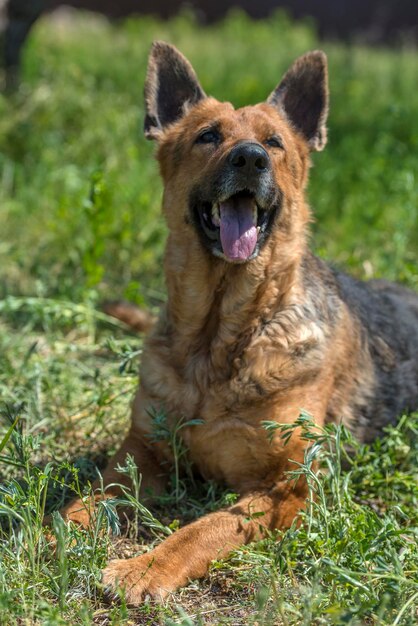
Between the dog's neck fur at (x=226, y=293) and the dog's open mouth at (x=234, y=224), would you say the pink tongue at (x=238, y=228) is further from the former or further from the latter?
the dog's neck fur at (x=226, y=293)

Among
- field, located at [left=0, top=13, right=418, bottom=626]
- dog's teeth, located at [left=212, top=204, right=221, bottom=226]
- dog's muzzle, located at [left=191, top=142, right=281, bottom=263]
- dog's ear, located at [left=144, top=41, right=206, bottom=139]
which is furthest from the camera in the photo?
dog's ear, located at [left=144, top=41, right=206, bottom=139]

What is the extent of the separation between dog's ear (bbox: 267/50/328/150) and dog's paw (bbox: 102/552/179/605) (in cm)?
250

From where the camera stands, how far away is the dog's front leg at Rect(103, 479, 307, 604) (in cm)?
341

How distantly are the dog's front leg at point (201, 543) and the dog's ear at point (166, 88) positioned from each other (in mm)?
2126

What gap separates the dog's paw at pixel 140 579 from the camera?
3.36 metres

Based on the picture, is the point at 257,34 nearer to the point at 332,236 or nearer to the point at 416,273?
the point at 332,236

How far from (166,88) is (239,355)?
Result: 167 centimetres

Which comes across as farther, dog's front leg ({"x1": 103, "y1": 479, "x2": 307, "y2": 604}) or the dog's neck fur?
the dog's neck fur

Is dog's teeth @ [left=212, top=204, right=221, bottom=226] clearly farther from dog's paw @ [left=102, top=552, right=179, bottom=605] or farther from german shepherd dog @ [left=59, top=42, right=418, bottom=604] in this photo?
dog's paw @ [left=102, top=552, right=179, bottom=605]

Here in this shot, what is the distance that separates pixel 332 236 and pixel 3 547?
4.43 meters

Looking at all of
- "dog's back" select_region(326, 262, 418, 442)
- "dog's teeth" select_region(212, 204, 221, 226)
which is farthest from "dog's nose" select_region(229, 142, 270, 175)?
"dog's back" select_region(326, 262, 418, 442)

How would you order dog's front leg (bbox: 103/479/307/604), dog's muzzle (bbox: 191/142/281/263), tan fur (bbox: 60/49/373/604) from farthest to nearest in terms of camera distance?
dog's muzzle (bbox: 191/142/281/263)
tan fur (bbox: 60/49/373/604)
dog's front leg (bbox: 103/479/307/604)

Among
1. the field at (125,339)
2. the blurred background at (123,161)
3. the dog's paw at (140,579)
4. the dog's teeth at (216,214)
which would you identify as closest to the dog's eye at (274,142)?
the dog's teeth at (216,214)

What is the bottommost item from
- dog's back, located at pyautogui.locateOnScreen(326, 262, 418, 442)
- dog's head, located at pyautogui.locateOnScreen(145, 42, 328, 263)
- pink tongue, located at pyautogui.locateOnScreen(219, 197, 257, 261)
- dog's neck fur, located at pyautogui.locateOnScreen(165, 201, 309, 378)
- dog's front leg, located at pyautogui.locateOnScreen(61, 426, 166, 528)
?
dog's front leg, located at pyautogui.locateOnScreen(61, 426, 166, 528)
